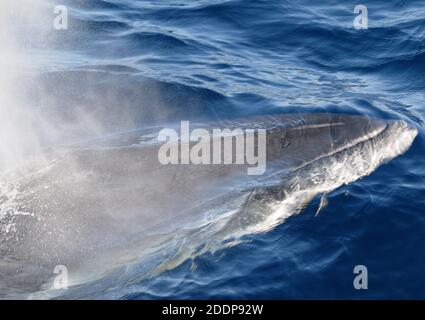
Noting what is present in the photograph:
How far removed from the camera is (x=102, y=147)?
11898 mm

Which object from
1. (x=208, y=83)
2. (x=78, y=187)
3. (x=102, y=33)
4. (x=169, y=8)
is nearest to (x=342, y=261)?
(x=78, y=187)

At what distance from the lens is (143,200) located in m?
11.0

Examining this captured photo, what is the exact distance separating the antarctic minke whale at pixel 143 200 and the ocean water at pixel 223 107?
0.13ft

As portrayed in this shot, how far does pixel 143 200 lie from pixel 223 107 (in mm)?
6781

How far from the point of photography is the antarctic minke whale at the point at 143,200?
10.2 m

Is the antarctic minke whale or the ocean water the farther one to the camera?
the ocean water

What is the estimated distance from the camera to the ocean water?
34.2 feet

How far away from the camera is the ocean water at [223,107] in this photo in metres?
10.4

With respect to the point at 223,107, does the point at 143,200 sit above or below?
below

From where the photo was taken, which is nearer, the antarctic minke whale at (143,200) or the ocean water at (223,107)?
the antarctic minke whale at (143,200)

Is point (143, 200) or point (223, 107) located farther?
point (223, 107)

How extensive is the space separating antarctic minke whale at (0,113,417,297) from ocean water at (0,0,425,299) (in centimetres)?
4
